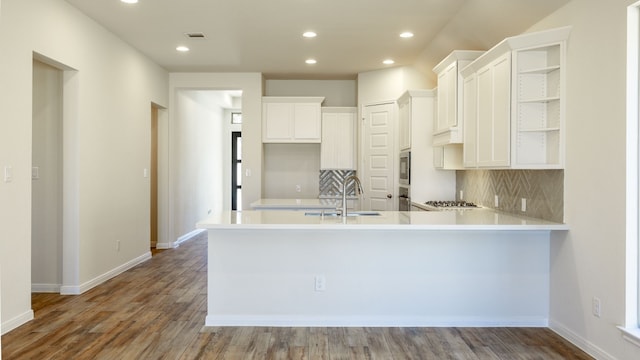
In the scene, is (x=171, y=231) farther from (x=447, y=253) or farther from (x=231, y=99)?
(x=447, y=253)

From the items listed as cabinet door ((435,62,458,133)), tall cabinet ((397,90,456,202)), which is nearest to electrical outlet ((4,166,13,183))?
cabinet door ((435,62,458,133))

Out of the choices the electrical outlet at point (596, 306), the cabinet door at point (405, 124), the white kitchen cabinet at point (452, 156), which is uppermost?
the cabinet door at point (405, 124)

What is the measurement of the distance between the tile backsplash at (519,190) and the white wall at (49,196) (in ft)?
14.3

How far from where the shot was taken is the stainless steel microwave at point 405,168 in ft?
18.1

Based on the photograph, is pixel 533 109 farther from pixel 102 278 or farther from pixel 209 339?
pixel 102 278

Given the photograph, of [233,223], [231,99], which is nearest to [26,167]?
[233,223]

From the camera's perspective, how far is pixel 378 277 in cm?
345

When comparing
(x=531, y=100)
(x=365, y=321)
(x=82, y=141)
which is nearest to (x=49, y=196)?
(x=82, y=141)

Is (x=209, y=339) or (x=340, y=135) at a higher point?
(x=340, y=135)

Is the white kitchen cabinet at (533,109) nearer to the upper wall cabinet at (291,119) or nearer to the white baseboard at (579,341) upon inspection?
the white baseboard at (579,341)

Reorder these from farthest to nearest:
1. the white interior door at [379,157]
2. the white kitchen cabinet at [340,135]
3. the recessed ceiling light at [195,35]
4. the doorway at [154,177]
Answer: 1. the white kitchen cabinet at [340,135]
2. the doorway at [154,177]
3. the white interior door at [379,157]
4. the recessed ceiling light at [195,35]

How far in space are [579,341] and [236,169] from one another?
Result: 808cm

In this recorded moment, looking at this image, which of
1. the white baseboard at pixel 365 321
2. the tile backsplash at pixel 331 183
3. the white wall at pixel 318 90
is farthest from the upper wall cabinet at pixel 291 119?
the white baseboard at pixel 365 321

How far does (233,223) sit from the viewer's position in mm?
3133
